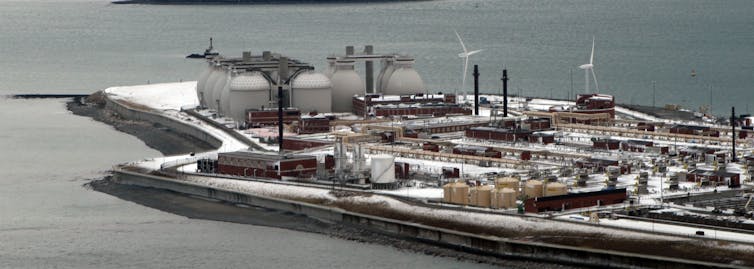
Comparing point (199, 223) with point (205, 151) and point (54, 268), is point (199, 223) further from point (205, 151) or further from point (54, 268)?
point (205, 151)

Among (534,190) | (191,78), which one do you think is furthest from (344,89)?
(191,78)

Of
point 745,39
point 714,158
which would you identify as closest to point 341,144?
point 714,158

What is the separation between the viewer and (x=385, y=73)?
9344cm

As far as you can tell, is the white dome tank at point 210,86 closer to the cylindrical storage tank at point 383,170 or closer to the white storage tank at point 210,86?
the white storage tank at point 210,86

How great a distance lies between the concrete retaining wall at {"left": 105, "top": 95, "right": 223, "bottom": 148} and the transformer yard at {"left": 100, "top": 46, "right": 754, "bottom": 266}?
65 cm

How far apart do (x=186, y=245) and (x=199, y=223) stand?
13.8ft

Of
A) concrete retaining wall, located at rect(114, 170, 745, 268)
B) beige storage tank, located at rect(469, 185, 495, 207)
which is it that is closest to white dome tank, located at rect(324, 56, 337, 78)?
concrete retaining wall, located at rect(114, 170, 745, 268)

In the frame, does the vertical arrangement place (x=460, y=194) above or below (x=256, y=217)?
above

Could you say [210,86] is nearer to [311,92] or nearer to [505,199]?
[311,92]

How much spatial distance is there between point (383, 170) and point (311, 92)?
84.0 feet

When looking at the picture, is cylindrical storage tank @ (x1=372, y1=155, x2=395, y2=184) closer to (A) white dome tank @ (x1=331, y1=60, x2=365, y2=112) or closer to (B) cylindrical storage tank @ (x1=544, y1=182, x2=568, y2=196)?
(B) cylindrical storage tank @ (x1=544, y1=182, x2=568, y2=196)

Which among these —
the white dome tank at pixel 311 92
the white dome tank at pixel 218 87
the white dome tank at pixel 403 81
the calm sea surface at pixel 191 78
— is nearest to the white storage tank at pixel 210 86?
the white dome tank at pixel 218 87

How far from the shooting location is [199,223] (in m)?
59.7

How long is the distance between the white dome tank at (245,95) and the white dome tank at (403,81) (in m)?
8.50
